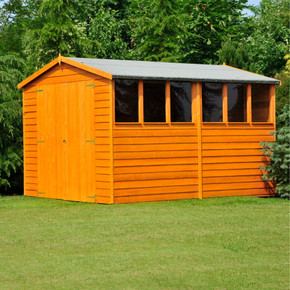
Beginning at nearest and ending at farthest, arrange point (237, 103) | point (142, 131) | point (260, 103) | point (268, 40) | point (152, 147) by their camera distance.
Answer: point (142, 131), point (152, 147), point (237, 103), point (260, 103), point (268, 40)

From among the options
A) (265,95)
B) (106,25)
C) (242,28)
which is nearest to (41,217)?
(265,95)

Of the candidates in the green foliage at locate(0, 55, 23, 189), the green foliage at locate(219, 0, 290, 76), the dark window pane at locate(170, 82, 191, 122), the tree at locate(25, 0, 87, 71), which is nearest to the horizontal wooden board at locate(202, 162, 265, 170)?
the dark window pane at locate(170, 82, 191, 122)

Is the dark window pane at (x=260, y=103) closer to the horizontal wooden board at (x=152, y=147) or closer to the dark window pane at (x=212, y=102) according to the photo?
the dark window pane at (x=212, y=102)

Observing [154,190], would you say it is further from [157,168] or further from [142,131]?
[142,131]

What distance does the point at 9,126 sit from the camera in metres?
17.6


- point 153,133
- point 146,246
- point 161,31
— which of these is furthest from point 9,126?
point 161,31

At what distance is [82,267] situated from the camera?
7.77 metres

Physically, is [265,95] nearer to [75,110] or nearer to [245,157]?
[245,157]

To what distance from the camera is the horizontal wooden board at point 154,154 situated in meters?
14.4

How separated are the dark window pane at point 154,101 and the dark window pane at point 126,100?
0.27 metres

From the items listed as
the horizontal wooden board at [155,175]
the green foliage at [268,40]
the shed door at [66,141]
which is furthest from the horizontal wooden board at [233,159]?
the green foliage at [268,40]

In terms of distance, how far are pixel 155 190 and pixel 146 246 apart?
5.73 metres

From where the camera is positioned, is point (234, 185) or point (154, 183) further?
point (234, 185)

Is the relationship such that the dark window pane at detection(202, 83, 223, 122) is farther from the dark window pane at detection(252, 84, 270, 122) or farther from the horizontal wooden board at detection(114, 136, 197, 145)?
the dark window pane at detection(252, 84, 270, 122)
